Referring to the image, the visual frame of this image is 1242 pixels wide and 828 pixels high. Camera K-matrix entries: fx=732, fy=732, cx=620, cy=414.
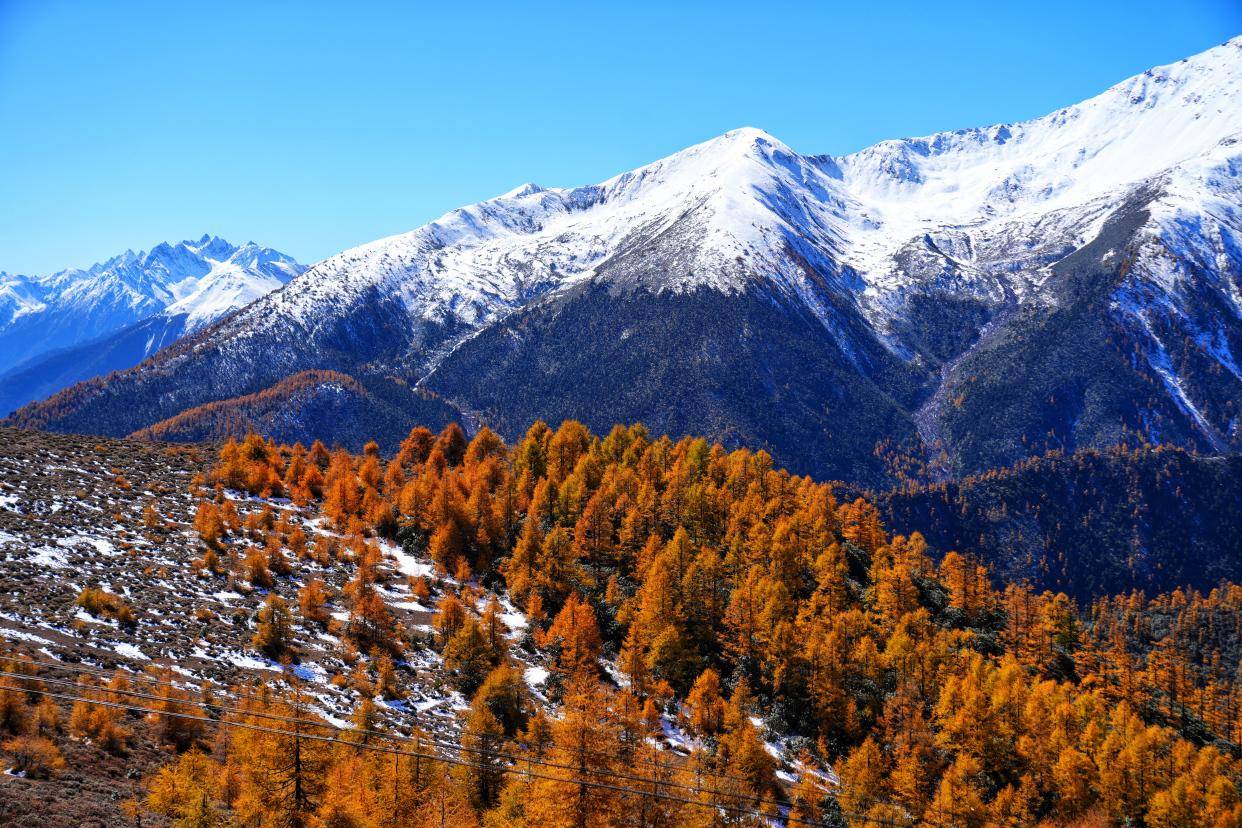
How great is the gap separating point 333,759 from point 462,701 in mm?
22130

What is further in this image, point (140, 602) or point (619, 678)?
point (619, 678)

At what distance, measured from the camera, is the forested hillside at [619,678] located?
5044cm

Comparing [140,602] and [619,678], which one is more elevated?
[140,602]

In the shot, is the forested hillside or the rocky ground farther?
the forested hillside

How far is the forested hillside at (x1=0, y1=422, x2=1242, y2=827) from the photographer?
1986 inches

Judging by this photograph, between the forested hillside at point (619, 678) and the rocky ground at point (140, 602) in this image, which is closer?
the rocky ground at point (140, 602)

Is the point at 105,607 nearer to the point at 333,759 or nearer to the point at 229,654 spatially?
the point at 229,654

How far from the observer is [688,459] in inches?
5531

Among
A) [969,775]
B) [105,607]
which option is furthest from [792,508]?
[105,607]

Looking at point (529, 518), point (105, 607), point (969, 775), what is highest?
point (529, 518)

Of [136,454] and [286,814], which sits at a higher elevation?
[136,454]

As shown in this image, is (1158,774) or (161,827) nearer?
(161,827)

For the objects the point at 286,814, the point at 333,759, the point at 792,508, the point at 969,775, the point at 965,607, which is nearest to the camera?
the point at 286,814

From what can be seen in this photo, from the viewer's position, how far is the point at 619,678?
8612 cm
